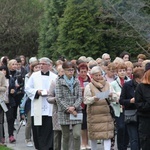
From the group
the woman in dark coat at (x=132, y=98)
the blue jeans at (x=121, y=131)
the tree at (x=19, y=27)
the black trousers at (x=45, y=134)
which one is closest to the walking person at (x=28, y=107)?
the black trousers at (x=45, y=134)

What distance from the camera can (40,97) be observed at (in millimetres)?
12359

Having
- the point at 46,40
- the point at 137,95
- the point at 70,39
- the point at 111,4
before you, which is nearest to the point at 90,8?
the point at 70,39

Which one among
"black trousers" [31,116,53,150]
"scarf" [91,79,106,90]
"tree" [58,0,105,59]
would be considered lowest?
"black trousers" [31,116,53,150]

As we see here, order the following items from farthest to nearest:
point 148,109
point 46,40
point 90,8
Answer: point 46,40 < point 90,8 < point 148,109

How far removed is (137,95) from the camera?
980 cm

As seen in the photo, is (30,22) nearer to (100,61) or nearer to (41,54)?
(41,54)

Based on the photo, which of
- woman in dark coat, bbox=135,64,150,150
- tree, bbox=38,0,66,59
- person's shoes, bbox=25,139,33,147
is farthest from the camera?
tree, bbox=38,0,66,59

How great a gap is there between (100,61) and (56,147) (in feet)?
16.9

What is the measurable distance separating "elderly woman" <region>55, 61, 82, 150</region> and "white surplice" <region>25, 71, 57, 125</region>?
1.08 meters

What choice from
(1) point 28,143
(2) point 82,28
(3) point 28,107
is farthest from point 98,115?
(2) point 82,28

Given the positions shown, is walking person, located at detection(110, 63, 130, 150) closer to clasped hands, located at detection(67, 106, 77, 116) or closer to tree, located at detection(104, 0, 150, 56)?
clasped hands, located at detection(67, 106, 77, 116)

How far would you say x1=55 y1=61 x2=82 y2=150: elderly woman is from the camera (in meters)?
11.1

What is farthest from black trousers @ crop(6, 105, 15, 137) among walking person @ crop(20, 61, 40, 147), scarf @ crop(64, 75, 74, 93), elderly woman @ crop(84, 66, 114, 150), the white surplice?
scarf @ crop(64, 75, 74, 93)

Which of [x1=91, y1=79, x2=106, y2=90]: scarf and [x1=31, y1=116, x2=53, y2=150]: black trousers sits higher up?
[x1=91, y1=79, x2=106, y2=90]: scarf
